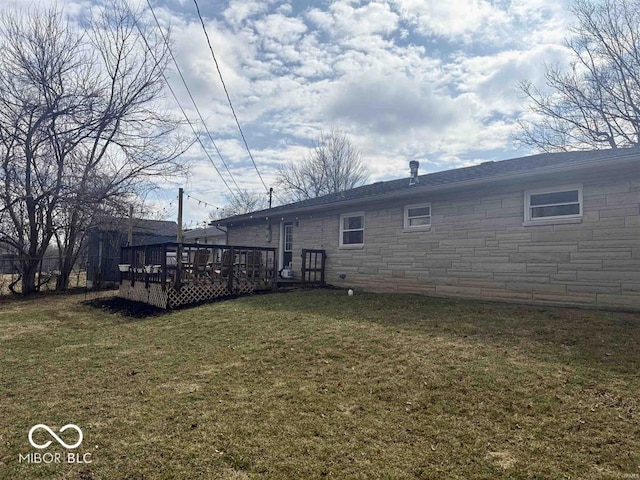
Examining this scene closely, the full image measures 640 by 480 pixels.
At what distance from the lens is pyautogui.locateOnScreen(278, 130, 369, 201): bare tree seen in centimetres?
3105

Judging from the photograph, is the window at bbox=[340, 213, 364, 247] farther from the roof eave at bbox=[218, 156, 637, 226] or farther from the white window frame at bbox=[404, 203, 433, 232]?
the white window frame at bbox=[404, 203, 433, 232]

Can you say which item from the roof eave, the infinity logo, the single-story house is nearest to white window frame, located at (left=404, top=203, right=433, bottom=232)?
the roof eave

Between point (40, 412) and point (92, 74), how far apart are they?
14.7 meters

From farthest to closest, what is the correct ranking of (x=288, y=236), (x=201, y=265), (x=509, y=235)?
(x=288, y=236)
(x=201, y=265)
(x=509, y=235)

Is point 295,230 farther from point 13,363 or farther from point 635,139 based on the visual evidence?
point 635,139

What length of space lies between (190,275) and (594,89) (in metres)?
17.9

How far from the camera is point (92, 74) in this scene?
14461mm

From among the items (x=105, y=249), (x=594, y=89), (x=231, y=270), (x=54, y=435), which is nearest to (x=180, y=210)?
(x=105, y=249)

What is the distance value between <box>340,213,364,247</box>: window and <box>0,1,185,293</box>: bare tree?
868 cm

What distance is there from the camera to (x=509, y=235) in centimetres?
809

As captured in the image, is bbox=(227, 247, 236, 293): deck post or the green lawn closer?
the green lawn

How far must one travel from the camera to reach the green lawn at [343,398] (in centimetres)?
267

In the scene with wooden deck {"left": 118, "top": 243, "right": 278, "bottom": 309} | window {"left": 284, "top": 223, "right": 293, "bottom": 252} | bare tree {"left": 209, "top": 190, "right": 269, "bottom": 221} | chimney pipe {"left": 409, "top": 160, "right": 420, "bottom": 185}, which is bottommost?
wooden deck {"left": 118, "top": 243, "right": 278, "bottom": 309}

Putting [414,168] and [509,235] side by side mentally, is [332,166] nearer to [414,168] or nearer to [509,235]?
[414,168]
